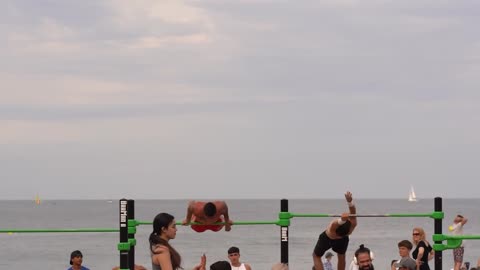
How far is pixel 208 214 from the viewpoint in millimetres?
12094

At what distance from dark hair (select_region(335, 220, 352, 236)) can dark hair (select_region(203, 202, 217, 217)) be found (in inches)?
57.1

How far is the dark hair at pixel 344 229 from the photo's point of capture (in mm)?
11719

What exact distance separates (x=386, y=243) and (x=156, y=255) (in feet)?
215

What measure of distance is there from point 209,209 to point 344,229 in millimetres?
1576

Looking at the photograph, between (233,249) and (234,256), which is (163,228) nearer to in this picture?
(234,256)

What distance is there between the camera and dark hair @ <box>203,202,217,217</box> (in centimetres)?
1202

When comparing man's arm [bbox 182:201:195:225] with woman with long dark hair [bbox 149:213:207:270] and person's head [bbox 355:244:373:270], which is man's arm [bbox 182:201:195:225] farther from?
person's head [bbox 355:244:373:270]

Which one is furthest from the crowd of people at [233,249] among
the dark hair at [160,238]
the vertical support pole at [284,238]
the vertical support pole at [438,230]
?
the vertical support pole at [284,238]

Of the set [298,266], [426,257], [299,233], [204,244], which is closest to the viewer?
[426,257]

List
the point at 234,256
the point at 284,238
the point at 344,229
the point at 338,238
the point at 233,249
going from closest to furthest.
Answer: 1. the point at 344,229
2. the point at 338,238
3. the point at 284,238
4. the point at 234,256
5. the point at 233,249

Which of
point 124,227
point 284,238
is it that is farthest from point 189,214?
point 284,238

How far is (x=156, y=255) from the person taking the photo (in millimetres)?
9289

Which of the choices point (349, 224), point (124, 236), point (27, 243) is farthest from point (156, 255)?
point (27, 243)

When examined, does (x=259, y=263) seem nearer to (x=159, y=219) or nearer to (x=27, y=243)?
(x=27, y=243)
